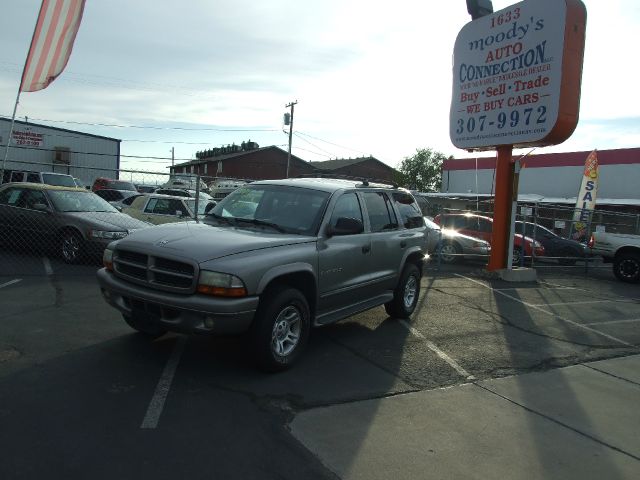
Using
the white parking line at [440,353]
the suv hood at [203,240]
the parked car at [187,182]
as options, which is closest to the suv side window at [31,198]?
the parked car at [187,182]

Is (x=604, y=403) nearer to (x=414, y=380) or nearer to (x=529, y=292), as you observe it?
(x=414, y=380)

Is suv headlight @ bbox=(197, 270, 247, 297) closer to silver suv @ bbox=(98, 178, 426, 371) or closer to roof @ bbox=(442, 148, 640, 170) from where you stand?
silver suv @ bbox=(98, 178, 426, 371)

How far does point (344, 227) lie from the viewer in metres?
5.29

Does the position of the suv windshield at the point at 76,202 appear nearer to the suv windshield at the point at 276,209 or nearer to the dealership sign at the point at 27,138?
the suv windshield at the point at 276,209

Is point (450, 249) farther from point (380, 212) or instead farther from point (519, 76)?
point (380, 212)

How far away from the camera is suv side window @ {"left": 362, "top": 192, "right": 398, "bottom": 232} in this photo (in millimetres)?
6422

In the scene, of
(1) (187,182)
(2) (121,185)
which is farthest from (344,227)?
(2) (121,185)

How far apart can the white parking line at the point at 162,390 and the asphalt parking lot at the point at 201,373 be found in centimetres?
1

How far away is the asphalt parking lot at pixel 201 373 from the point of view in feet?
10.9

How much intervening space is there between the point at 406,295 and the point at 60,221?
6543mm

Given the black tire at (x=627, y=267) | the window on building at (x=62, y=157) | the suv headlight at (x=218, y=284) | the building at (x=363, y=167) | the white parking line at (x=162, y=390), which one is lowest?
the white parking line at (x=162, y=390)

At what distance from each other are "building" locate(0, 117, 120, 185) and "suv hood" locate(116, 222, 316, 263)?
91.5 ft

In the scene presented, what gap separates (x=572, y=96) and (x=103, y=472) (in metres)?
10.8

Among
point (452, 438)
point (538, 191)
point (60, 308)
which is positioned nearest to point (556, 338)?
point (452, 438)
